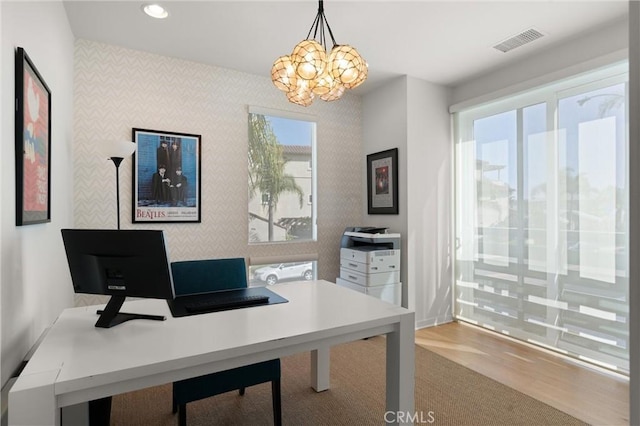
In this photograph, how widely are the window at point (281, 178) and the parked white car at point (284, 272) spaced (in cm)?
29

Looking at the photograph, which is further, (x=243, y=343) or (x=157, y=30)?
(x=157, y=30)

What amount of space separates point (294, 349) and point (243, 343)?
0.23 m

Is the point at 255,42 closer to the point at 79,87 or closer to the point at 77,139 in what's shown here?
the point at 79,87

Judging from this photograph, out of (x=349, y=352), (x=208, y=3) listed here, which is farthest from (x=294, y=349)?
(x=208, y=3)

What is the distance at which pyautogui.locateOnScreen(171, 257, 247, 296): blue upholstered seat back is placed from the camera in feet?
6.43

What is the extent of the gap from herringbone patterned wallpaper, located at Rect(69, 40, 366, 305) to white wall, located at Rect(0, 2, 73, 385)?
0.78ft

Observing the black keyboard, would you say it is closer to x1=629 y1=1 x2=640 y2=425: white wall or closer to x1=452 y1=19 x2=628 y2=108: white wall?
x1=629 y1=1 x2=640 y2=425: white wall

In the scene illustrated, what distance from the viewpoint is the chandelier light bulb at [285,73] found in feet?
5.94

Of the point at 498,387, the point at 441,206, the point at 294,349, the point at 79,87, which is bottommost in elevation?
the point at 498,387

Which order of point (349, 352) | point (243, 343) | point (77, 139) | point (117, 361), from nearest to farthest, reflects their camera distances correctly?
point (117, 361) < point (243, 343) < point (77, 139) < point (349, 352)

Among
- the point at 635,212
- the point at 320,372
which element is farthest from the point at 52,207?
the point at 635,212

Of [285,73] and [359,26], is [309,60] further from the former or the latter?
[359,26]

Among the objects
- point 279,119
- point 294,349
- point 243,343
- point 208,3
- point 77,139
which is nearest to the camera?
point 243,343

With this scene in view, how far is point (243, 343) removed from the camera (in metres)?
1.25
